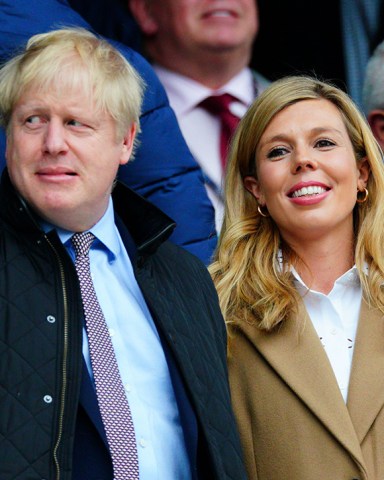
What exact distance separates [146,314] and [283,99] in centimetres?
91

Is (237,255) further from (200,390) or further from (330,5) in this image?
(330,5)

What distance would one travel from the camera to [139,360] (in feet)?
9.54

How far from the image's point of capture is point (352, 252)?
3.62m

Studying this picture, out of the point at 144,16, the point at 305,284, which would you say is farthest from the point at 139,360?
the point at 144,16

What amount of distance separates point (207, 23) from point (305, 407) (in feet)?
5.98

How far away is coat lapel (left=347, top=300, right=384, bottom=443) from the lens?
10.7 feet

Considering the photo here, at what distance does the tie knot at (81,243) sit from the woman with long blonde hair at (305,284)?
2.03 feet

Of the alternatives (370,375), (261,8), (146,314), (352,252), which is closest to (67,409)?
(146,314)

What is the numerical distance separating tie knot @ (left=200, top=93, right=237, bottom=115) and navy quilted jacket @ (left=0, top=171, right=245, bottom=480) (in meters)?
1.53

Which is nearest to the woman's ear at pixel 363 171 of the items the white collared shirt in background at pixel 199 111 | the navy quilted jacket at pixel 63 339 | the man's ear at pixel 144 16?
the navy quilted jacket at pixel 63 339

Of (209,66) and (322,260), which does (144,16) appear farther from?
(322,260)

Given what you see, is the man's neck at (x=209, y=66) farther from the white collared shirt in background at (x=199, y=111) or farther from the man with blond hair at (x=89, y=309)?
the man with blond hair at (x=89, y=309)

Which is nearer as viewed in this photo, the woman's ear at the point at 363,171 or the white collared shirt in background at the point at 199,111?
the woman's ear at the point at 363,171

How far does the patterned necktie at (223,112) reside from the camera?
4.69 metres
